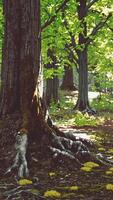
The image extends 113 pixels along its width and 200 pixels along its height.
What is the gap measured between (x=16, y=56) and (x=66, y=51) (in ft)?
48.2

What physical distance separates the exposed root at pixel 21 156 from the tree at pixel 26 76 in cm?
31

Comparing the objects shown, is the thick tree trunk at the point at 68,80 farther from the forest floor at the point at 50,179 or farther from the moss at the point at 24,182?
the moss at the point at 24,182

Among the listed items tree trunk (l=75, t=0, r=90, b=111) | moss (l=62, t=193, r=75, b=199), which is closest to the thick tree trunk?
tree trunk (l=75, t=0, r=90, b=111)

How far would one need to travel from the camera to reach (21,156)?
21.8 feet

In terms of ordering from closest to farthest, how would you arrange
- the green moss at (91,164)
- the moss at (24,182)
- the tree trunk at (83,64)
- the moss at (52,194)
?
the moss at (52,194) < the moss at (24,182) < the green moss at (91,164) < the tree trunk at (83,64)

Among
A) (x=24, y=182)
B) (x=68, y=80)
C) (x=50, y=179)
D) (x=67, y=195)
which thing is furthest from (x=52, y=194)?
(x=68, y=80)

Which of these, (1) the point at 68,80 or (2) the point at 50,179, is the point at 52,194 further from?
(1) the point at 68,80

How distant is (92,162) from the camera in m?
7.33

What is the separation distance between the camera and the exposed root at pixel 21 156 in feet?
21.0

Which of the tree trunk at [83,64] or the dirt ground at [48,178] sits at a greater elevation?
the tree trunk at [83,64]

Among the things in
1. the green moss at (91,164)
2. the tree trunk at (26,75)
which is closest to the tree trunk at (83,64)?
the tree trunk at (26,75)

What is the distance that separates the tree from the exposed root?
0.31 meters

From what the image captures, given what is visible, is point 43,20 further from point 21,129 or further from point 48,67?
point 21,129

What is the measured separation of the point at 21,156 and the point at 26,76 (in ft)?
5.36
